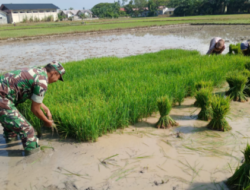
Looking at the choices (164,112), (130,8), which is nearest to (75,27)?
(164,112)

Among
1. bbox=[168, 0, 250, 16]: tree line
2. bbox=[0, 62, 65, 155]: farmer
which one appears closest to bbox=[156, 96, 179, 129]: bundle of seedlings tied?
bbox=[0, 62, 65, 155]: farmer

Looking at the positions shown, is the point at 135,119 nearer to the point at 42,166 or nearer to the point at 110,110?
the point at 110,110

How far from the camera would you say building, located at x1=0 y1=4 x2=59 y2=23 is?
1607 inches

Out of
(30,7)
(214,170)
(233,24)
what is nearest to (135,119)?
(214,170)

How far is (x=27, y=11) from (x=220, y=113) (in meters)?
49.0

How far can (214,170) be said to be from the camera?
204cm

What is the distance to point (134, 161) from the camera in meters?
2.23

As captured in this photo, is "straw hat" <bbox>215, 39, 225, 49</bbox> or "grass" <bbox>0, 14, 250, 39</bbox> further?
"grass" <bbox>0, 14, 250, 39</bbox>

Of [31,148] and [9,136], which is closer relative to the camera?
[31,148]

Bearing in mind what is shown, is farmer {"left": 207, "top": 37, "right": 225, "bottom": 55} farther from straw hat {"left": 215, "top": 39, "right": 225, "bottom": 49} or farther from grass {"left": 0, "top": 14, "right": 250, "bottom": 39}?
grass {"left": 0, "top": 14, "right": 250, "bottom": 39}

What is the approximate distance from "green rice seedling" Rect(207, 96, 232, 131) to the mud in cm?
10

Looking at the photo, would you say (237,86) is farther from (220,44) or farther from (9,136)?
(9,136)

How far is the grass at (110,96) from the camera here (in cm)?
266

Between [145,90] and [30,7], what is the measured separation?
4909cm
